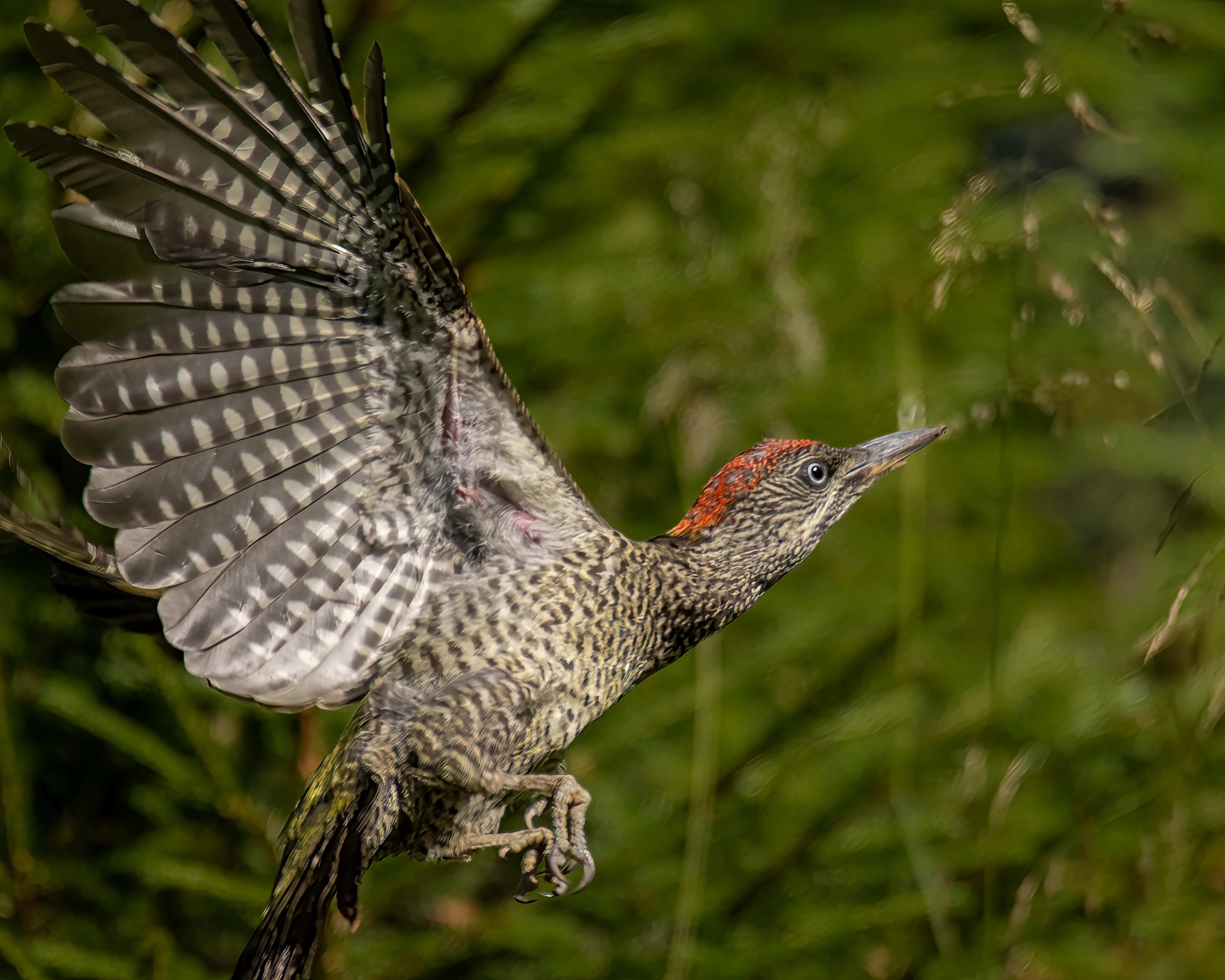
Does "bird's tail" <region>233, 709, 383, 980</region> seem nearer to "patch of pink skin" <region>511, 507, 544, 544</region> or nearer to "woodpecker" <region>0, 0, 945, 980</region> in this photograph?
"woodpecker" <region>0, 0, 945, 980</region>

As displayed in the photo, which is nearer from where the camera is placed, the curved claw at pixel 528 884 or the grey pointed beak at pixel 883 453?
the curved claw at pixel 528 884

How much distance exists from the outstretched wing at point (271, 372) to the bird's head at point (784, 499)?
32 centimetres

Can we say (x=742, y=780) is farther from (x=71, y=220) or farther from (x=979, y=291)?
(x=71, y=220)

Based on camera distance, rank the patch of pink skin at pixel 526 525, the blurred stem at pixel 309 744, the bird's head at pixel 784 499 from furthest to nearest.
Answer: the blurred stem at pixel 309 744
the bird's head at pixel 784 499
the patch of pink skin at pixel 526 525

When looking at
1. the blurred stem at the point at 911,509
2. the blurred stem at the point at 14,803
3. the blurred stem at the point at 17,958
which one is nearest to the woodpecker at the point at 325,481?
the blurred stem at the point at 911,509

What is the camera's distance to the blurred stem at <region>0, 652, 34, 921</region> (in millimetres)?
2863

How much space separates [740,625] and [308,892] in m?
1.99

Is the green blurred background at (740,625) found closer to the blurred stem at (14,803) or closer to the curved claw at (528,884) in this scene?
the blurred stem at (14,803)

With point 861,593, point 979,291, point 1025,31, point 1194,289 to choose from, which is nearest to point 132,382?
point 1025,31

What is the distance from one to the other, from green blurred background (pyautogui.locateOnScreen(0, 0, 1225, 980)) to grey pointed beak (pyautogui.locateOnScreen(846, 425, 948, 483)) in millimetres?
71

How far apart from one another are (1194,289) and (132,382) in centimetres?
374

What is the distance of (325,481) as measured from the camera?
2.22 meters

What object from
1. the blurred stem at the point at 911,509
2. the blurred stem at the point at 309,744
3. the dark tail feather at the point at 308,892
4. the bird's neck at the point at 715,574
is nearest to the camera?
the dark tail feather at the point at 308,892

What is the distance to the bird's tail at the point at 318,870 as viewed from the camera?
2.01m
